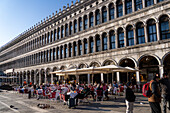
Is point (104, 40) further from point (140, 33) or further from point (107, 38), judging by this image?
point (140, 33)

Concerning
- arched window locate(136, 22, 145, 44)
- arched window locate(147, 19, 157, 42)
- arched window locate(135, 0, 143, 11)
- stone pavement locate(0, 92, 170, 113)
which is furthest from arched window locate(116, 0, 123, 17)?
stone pavement locate(0, 92, 170, 113)

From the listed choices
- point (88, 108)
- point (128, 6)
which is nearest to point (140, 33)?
point (128, 6)

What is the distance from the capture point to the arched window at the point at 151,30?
19734 millimetres

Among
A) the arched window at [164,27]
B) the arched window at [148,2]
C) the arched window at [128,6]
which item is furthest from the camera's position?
the arched window at [128,6]

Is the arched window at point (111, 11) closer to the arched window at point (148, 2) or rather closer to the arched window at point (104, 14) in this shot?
the arched window at point (104, 14)

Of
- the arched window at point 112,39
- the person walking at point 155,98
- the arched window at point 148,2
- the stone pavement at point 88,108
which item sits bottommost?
the stone pavement at point 88,108

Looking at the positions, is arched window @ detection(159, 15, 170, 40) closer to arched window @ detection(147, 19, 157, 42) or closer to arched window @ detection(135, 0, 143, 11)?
arched window @ detection(147, 19, 157, 42)

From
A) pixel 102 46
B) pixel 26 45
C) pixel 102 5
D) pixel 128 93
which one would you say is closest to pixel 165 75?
pixel 128 93

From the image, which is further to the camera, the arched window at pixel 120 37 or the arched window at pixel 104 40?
the arched window at pixel 104 40

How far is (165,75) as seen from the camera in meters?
7.12

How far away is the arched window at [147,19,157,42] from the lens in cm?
1973

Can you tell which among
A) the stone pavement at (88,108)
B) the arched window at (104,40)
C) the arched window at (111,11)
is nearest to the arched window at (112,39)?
the arched window at (104,40)

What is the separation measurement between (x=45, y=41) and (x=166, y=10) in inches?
1210

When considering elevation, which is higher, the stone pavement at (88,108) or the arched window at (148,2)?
the arched window at (148,2)
